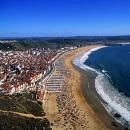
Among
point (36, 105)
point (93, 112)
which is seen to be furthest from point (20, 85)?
point (93, 112)

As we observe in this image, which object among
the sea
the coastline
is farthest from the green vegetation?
the sea

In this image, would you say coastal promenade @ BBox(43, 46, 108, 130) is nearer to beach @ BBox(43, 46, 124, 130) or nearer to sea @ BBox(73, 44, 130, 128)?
beach @ BBox(43, 46, 124, 130)

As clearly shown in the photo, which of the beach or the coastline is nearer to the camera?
the beach

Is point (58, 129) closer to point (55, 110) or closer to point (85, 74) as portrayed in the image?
point (55, 110)

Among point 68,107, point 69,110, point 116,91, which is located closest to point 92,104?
point 68,107

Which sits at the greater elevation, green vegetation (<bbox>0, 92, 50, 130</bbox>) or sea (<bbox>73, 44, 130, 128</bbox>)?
green vegetation (<bbox>0, 92, 50, 130</bbox>)

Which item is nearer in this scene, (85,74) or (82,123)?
(82,123)

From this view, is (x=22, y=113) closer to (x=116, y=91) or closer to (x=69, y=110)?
(x=69, y=110)

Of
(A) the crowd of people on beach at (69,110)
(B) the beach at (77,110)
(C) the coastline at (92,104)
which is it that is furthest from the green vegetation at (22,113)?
(C) the coastline at (92,104)
